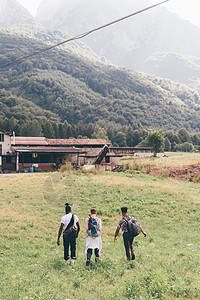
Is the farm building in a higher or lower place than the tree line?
lower

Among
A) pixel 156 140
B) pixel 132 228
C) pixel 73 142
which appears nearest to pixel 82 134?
pixel 156 140

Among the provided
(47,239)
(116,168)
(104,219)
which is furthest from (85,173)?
(47,239)

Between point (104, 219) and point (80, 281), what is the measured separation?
9316 mm

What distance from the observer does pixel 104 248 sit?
11.2 m

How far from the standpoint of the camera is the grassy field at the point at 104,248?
22.0 ft

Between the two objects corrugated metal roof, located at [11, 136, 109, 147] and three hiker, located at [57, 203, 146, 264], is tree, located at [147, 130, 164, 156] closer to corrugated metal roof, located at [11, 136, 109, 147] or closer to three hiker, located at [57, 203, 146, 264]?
corrugated metal roof, located at [11, 136, 109, 147]

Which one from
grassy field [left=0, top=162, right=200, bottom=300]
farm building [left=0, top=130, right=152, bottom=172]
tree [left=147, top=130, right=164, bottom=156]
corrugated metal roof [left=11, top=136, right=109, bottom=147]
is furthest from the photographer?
tree [left=147, top=130, right=164, bottom=156]

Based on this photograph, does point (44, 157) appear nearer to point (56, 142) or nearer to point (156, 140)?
point (56, 142)

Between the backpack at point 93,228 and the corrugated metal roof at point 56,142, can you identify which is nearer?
the backpack at point 93,228

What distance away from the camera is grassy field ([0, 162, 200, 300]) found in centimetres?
671

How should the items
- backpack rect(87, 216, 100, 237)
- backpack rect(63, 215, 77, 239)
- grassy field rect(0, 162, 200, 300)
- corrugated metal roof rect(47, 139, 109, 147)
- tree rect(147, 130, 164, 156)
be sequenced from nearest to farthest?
grassy field rect(0, 162, 200, 300) < backpack rect(87, 216, 100, 237) < backpack rect(63, 215, 77, 239) < corrugated metal roof rect(47, 139, 109, 147) < tree rect(147, 130, 164, 156)

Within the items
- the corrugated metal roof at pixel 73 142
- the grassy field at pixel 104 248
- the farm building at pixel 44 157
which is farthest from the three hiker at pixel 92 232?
the corrugated metal roof at pixel 73 142

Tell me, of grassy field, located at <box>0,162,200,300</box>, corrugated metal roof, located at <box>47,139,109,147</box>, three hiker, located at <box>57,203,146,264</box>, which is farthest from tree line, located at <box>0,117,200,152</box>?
three hiker, located at <box>57,203,146,264</box>

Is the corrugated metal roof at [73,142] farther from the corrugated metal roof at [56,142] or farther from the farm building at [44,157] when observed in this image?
the farm building at [44,157]
